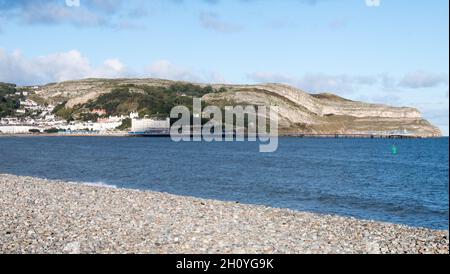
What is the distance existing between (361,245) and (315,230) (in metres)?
2.67

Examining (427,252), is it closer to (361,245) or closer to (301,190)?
(361,245)

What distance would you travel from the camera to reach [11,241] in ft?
52.9

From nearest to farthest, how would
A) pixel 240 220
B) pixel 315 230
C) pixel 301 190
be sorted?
pixel 315 230, pixel 240 220, pixel 301 190

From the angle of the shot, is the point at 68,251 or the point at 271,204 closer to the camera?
the point at 68,251

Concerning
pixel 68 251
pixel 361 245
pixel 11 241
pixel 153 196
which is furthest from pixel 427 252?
pixel 153 196

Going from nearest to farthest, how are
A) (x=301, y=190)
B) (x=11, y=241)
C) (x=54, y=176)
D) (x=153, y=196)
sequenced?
(x=11, y=241) → (x=153, y=196) → (x=301, y=190) → (x=54, y=176)

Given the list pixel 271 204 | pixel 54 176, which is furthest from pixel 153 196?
pixel 54 176

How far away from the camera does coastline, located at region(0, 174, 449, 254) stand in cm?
1600

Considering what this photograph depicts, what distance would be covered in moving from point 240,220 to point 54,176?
32.8 m

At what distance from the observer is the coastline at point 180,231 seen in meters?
16.0

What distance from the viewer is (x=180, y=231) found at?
60.0ft
